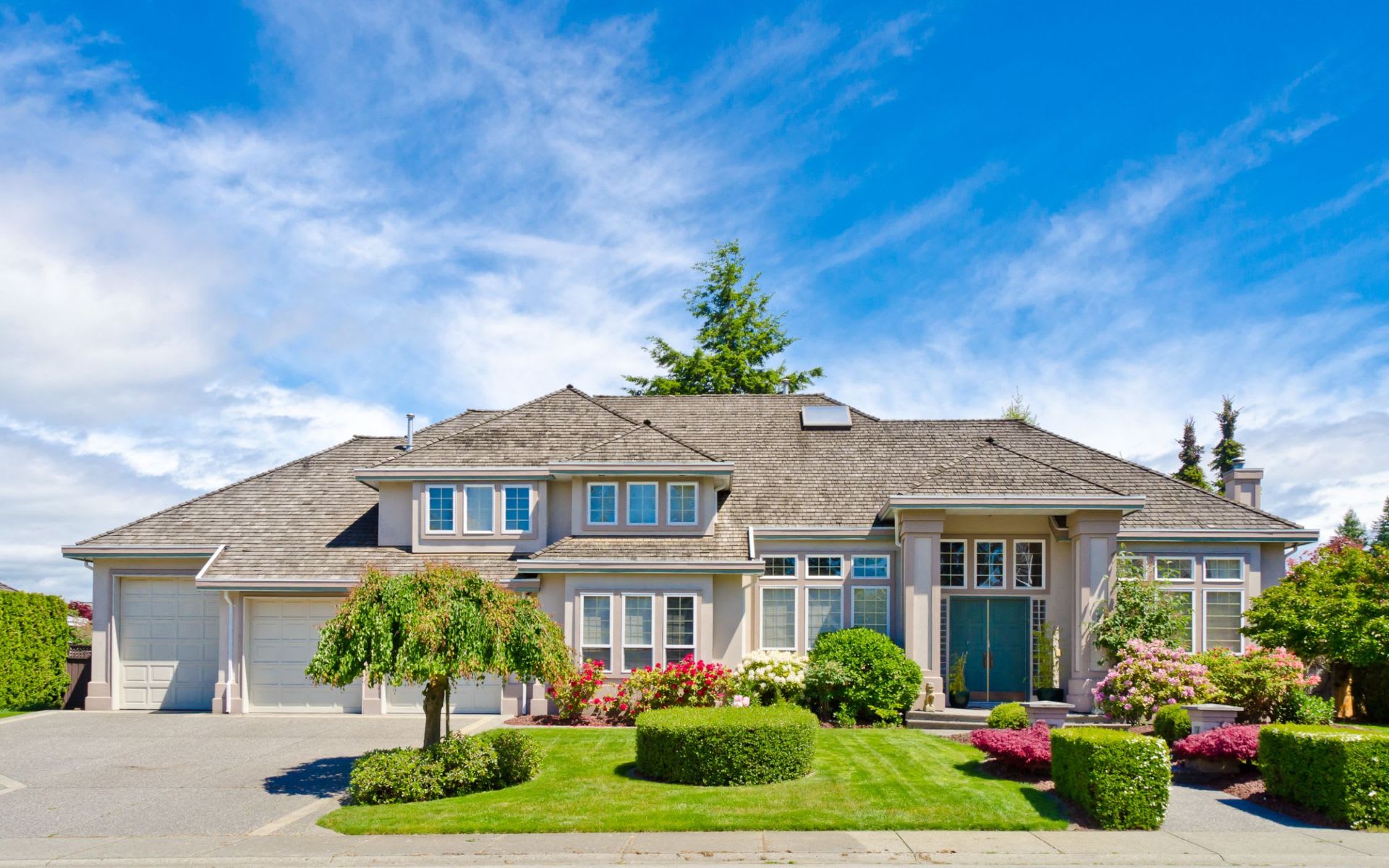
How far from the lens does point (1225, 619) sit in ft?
69.3

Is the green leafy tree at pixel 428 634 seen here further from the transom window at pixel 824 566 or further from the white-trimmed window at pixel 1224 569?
the white-trimmed window at pixel 1224 569

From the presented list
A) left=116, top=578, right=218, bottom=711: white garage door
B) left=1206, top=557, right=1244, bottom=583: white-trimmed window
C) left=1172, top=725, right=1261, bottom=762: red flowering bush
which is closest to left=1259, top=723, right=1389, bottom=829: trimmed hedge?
left=1172, top=725, right=1261, bottom=762: red flowering bush

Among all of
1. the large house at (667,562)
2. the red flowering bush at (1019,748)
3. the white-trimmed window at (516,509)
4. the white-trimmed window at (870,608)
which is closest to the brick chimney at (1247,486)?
the large house at (667,562)

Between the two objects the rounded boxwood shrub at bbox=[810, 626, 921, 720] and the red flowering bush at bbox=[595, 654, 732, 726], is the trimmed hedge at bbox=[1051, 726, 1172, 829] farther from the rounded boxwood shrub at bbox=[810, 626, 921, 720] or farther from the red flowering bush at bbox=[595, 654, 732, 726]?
the red flowering bush at bbox=[595, 654, 732, 726]

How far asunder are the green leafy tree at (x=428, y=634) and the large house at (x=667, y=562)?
6524 millimetres

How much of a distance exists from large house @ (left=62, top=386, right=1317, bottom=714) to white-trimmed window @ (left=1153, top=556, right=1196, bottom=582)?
0.18 ft

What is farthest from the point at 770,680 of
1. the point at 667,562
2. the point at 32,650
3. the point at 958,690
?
the point at 32,650

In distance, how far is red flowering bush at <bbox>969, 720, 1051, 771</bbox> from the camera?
523 inches

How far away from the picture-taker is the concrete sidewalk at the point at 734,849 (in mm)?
10125

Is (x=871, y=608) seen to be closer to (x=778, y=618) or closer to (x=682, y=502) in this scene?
(x=778, y=618)

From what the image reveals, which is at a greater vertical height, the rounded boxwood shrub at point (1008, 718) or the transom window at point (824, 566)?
the transom window at point (824, 566)

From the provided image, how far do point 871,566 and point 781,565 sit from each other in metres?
1.89

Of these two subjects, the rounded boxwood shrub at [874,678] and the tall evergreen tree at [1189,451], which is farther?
the tall evergreen tree at [1189,451]

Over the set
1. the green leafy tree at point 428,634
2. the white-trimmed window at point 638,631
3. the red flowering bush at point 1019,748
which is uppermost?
the green leafy tree at point 428,634
